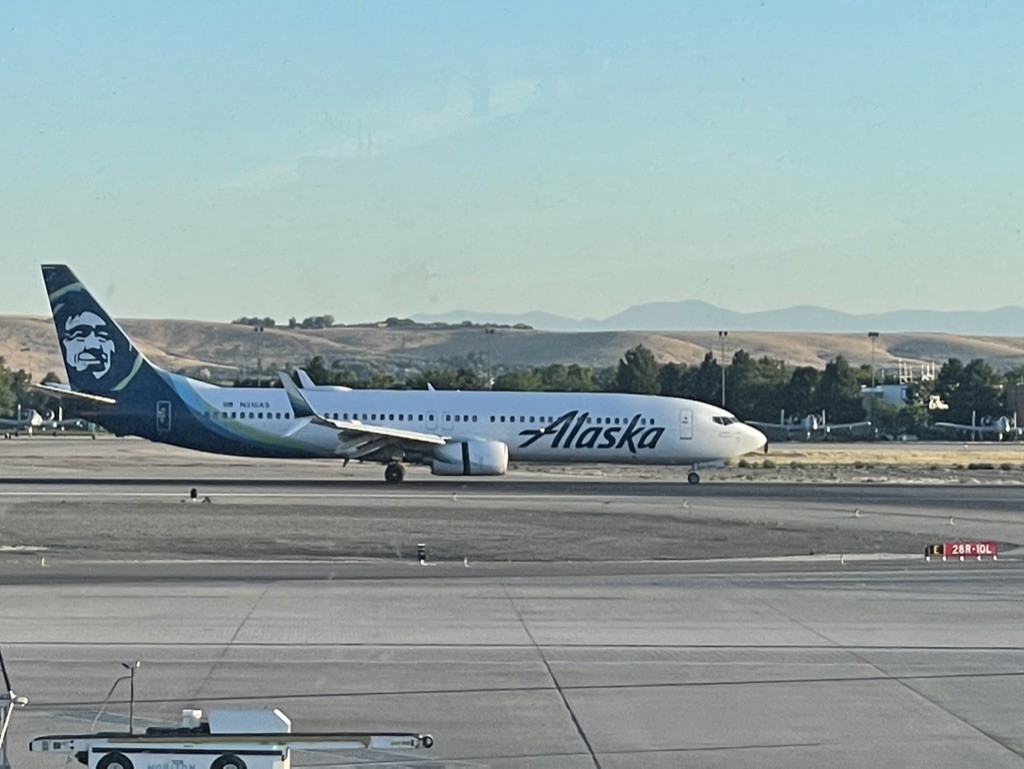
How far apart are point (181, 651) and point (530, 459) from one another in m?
37.5

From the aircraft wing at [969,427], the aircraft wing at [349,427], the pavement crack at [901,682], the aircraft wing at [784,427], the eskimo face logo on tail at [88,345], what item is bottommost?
the aircraft wing at [784,427]

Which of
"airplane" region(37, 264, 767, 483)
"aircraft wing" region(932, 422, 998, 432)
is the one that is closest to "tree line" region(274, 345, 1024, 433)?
"aircraft wing" region(932, 422, 998, 432)

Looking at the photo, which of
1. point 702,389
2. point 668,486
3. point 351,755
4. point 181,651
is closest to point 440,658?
point 181,651

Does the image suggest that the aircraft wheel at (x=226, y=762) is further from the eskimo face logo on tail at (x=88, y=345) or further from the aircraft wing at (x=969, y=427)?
the aircraft wing at (x=969, y=427)

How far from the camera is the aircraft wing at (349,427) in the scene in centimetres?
5197

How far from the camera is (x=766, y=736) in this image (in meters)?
13.9

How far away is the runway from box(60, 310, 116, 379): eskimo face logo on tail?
39.1 feet

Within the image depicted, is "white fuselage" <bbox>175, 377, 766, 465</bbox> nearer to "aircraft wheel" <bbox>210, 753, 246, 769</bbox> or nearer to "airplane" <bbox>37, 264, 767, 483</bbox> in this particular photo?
"airplane" <bbox>37, 264, 767, 483</bbox>

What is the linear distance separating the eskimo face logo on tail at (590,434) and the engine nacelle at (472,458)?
210cm

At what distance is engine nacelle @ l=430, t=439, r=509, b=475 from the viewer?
53.1 meters

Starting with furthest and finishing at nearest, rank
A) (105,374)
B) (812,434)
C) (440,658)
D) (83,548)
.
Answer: (812,434) → (105,374) → (83,548) → (440,658)

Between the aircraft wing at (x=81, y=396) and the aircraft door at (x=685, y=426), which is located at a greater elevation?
the aircraft wing at (x=81, y=396)

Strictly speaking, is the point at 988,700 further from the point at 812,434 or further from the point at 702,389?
the point at 702,389

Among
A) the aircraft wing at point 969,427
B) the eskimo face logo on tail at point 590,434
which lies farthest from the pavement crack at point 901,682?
the aircraft wing at point 969,427
